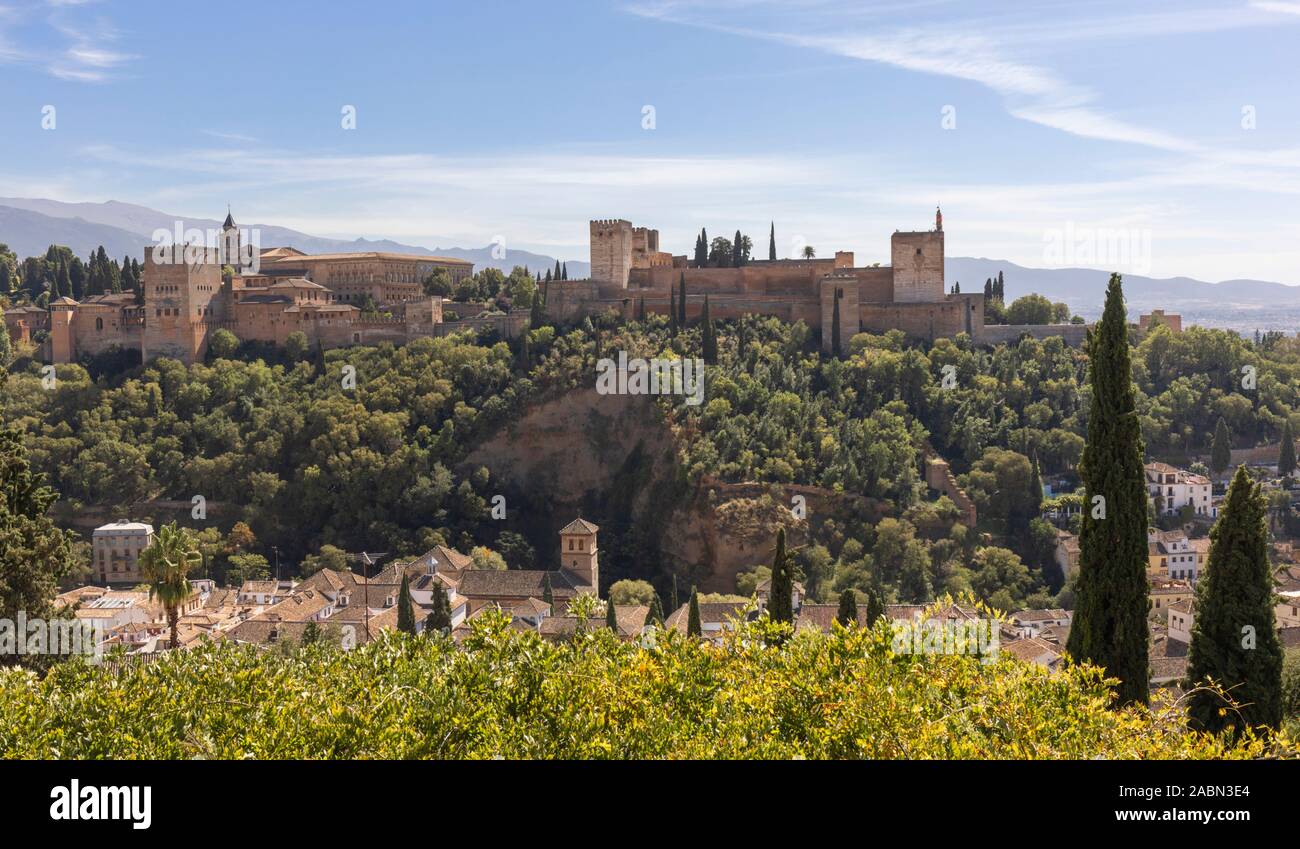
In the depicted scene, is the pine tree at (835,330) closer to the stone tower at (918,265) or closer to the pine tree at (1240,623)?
the stone tower at (918,265)

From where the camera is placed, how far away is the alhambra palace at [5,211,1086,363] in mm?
57812

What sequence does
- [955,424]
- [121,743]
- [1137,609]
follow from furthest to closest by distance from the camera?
[955,424]
[1137,609]
[121,743]

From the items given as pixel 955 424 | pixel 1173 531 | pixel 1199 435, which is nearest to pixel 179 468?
pixel 955 424

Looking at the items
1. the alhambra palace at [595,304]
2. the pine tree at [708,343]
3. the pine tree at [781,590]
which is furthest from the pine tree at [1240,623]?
the alhambra palace at [595,304]

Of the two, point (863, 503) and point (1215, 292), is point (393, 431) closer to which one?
point (863, 503)

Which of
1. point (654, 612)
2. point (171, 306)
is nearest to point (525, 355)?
point (171, 306)

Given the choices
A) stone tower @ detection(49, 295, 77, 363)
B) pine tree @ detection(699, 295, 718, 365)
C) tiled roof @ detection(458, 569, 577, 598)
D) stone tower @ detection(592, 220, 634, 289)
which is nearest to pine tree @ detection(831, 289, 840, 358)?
pine tree @ detection(699, 295, 718, 365)

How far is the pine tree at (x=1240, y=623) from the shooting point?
559 inches

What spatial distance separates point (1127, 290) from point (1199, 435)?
78196 mm

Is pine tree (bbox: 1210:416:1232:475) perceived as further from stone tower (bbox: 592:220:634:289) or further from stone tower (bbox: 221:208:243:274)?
stone tower (bbox: 221:208:243:274)

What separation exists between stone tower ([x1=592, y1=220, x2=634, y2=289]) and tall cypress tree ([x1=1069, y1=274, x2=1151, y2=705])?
4583cm

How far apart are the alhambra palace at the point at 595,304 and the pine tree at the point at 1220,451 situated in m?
9.83

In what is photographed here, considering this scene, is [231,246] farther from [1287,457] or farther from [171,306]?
[1287,457]
